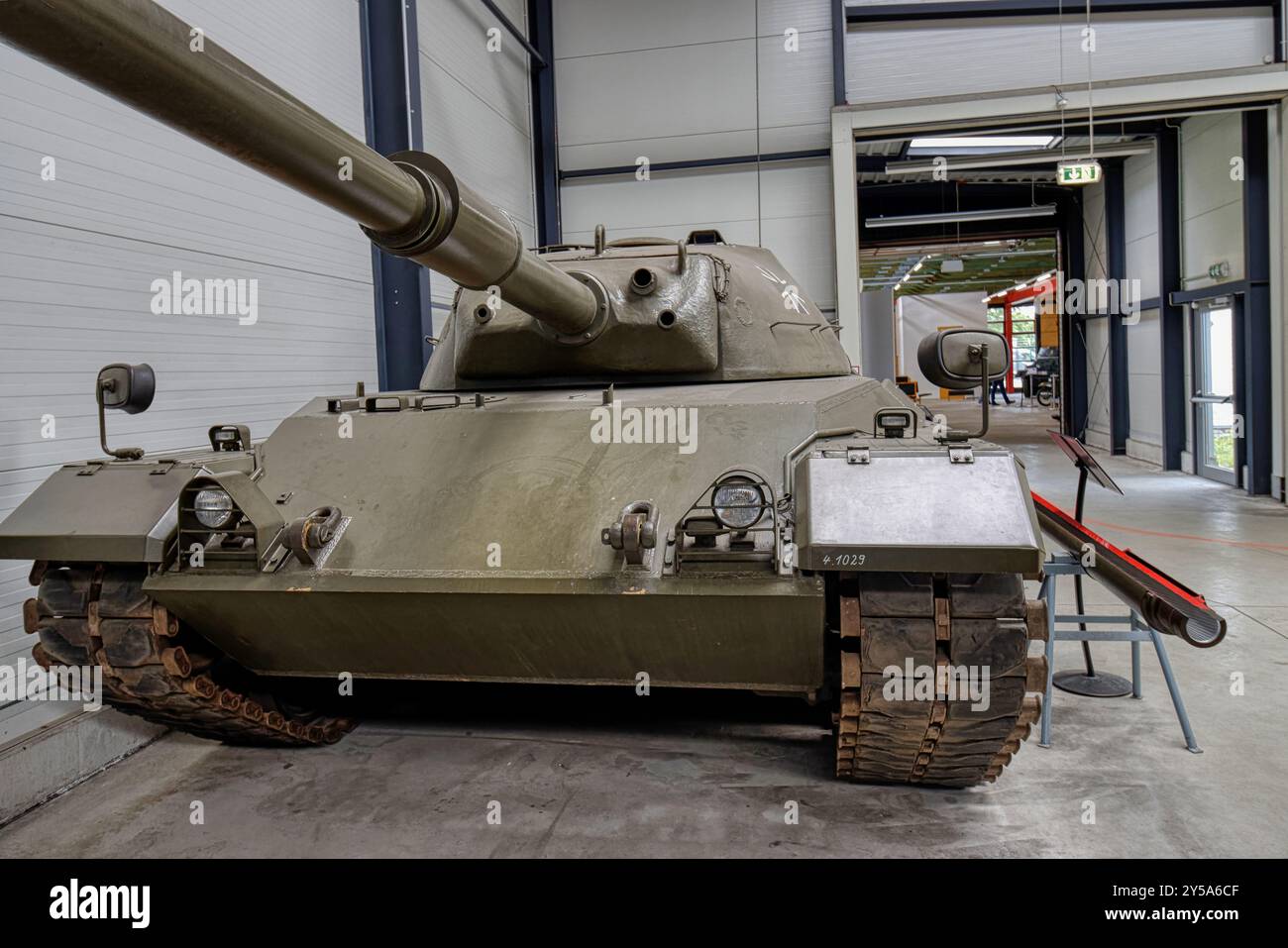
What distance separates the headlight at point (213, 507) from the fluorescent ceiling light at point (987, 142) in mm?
10475

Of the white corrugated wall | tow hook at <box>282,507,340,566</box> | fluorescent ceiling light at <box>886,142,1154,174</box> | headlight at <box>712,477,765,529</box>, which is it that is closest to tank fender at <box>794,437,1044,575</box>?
headlight at <box>712,477,765,529</box>

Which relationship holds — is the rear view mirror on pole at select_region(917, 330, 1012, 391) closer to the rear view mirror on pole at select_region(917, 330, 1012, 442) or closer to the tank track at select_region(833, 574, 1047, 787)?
the rear view mirror on pole at select_region(917, 330, 1012, 442)

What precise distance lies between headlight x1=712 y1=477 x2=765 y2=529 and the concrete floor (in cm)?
127

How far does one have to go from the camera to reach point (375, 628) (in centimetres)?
392

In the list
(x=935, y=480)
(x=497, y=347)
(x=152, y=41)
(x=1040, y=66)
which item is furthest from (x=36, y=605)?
(x=1040, y=66)

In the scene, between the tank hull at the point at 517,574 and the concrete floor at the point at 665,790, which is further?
the concrete floor at the point at 665,790

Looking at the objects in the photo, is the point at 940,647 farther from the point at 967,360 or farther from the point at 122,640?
the point at 122,640

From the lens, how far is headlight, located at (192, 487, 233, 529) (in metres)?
3.84

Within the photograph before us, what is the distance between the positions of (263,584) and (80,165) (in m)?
2.76

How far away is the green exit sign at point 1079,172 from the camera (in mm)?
9977

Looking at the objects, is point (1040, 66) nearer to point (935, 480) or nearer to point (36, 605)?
point (935, 480)

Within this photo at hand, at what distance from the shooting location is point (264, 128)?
2432mm
